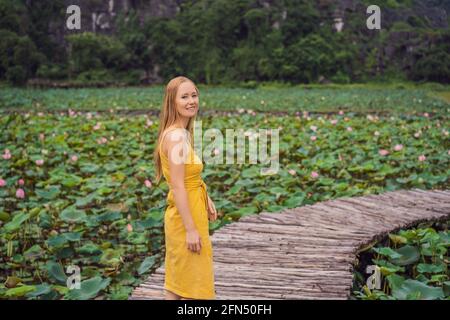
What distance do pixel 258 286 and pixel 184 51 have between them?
87.0 ft

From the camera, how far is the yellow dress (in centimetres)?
179

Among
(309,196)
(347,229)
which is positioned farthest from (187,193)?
(309,196)

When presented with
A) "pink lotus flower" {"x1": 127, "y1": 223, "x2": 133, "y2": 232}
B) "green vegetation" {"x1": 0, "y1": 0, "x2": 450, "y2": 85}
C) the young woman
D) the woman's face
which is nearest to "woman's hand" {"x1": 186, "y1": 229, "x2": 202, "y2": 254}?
the young woman

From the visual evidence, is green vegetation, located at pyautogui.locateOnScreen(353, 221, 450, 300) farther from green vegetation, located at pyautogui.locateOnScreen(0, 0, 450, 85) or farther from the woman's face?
green vegetation, located at pyautogui.locateOnScreen(0, 0, 450, 85)

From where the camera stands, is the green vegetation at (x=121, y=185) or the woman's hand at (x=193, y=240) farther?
the green vegetation at (x=121, y=185)

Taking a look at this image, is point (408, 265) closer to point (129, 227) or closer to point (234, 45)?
point (129, 227)

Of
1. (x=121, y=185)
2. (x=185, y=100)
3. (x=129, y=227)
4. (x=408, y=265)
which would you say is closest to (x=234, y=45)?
(x=121, y=185)

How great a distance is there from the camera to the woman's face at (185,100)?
178 cm

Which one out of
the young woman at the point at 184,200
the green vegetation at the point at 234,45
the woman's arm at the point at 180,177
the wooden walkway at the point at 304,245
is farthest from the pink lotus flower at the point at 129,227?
the green vegetation at the point at 234,45

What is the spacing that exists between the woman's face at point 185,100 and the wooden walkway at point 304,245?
0.63 metres

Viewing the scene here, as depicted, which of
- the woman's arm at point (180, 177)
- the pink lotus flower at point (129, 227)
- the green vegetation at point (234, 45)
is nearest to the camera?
the woman's arm at point (180, 177)

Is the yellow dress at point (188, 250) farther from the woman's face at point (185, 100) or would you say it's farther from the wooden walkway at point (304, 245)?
the wooden walkway at point (304, 245)

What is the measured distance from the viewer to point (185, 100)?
1785mm

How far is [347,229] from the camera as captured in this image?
280 centimetres
